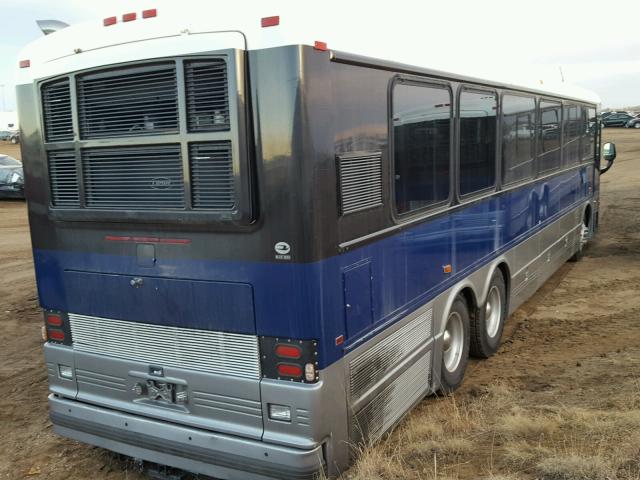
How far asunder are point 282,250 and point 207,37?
1160 millimetres

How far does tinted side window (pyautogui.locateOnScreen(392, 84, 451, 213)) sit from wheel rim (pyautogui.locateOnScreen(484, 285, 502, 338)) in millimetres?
1863

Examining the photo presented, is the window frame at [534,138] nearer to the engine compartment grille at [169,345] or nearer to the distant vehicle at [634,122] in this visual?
the engine compartment grille at [169,345]

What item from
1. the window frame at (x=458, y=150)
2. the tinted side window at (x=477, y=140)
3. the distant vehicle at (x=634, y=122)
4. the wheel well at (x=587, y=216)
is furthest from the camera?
the distant vehicle at (x=634, y=122)

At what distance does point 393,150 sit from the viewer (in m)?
3.96

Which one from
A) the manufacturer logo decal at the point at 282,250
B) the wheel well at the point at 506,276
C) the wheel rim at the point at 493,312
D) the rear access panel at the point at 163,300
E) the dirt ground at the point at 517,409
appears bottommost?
the dirt ground at the point at 517,409

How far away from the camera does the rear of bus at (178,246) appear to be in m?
3.24

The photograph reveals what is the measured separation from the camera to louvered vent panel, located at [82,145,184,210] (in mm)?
3504

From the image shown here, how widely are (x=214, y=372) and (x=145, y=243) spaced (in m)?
0.85

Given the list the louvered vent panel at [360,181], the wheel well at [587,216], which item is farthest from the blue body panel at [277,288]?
the wheel well at [587,216]

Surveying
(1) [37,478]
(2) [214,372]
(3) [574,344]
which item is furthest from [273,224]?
(3) [574,344]

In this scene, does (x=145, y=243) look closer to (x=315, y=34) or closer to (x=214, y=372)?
(x=214, y=372)

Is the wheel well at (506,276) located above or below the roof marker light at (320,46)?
below

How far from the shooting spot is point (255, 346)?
345 cm

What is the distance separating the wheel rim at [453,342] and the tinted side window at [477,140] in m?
1.09
